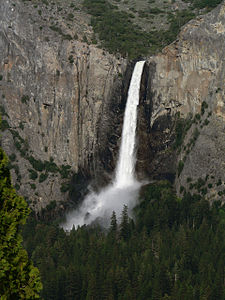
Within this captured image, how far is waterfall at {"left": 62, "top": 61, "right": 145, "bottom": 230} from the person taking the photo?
420 feet

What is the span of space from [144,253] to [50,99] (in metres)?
40.0

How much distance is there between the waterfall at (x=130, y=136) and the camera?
129875 millimetres

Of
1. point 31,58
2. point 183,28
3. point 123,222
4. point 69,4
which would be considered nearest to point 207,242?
point 123,222

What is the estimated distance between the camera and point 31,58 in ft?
447

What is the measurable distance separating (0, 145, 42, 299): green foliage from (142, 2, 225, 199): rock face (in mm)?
76320

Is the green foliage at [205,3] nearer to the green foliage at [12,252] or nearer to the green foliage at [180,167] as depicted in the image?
the green foliage at [180,167]

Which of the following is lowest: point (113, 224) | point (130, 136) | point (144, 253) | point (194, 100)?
point (144, 253)

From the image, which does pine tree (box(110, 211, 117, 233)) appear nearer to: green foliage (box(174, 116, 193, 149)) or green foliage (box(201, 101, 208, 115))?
green foliage (box(174, 116, 193, 149))

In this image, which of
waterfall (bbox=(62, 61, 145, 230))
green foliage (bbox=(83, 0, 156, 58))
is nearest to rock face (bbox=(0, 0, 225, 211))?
waterfall (bbox=(62, 61, 145, 230))

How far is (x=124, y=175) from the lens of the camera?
131 meters

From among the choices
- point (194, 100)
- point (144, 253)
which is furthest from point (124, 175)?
point (144, 253)

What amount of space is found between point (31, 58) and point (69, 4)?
15.5 metres

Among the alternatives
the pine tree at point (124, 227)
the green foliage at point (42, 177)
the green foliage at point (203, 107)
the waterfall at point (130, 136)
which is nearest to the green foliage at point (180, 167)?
the green foliage at point (203, 107)

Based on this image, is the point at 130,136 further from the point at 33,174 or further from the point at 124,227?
the point at 124,227
